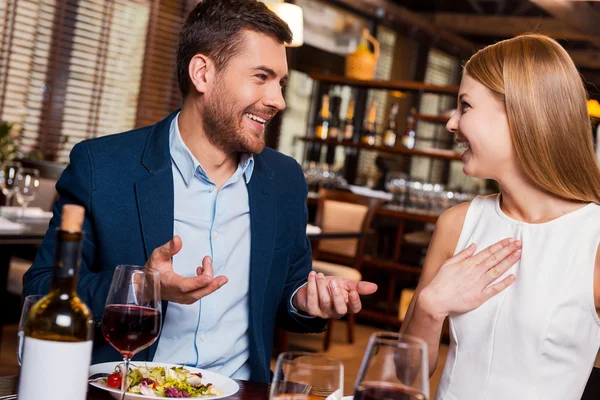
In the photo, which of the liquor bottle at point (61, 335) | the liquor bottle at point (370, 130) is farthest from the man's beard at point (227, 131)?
the liquor bottle at point (370, 130)

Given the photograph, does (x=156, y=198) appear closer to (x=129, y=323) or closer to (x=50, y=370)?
(x=129, y=323)

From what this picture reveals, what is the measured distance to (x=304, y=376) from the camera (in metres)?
0.82

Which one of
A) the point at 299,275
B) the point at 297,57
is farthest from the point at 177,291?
the point at 297,57

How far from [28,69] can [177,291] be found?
191 inches

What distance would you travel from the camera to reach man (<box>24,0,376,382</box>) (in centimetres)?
174

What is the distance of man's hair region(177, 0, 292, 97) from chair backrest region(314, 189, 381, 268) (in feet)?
11.6

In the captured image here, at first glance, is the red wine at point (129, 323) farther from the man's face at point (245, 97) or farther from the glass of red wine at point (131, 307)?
the man's face at point (245, 97)

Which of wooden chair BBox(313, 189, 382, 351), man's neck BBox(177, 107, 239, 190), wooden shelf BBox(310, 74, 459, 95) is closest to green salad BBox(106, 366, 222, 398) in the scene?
man's neck BBox(177, 107, 239, 190)

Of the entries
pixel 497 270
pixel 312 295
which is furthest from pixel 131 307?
pixel 497 270

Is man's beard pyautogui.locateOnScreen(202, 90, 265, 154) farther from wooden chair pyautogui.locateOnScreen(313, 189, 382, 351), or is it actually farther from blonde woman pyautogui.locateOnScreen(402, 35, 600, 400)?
wooden chair pyautogui.locateOnScreen(313, 189, 382, 351)

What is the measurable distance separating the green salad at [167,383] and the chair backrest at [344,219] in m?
4.15

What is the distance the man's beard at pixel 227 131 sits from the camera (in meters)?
1.88

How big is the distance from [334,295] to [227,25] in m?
0.81

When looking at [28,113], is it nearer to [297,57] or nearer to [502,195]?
[297,57]
